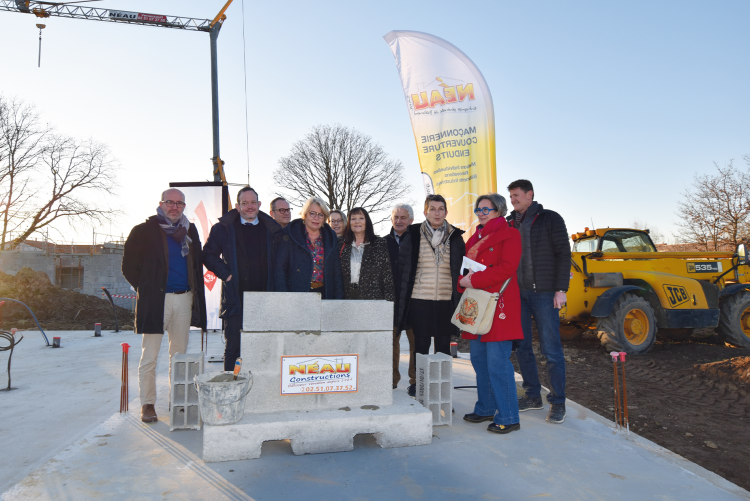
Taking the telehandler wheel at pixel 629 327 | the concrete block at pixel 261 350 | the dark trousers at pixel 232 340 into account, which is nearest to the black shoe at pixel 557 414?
the concrete block at pixel 261 350

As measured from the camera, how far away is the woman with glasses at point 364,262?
366 centimetres

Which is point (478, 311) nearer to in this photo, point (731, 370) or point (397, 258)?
point (397, 258)

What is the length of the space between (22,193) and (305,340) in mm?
26817

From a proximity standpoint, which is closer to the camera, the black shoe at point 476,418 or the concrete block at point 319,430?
the concrete block at point 319,430

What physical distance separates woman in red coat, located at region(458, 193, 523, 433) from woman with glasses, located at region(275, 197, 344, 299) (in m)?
1.11

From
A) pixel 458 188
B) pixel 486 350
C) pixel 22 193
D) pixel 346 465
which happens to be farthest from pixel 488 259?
pixel 22 193

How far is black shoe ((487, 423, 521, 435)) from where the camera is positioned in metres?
3.08

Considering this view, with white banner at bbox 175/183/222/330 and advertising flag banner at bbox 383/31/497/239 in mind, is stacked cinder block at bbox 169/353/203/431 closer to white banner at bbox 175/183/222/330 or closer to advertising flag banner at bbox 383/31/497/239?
white banner at bbox 175/183/222/330

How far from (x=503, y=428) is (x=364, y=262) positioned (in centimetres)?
165

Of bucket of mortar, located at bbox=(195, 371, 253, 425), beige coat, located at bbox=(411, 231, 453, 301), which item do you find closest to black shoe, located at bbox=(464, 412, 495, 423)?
beige coat, located at bbox=(411, 231, 453, 301)

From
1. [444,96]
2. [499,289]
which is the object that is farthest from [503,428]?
[444,96]

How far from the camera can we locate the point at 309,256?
11.8ft

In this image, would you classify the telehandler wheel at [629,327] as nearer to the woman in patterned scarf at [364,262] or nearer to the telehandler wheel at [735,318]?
the telehandler wheel at [735,318]

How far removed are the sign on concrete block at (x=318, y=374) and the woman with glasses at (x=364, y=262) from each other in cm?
75
